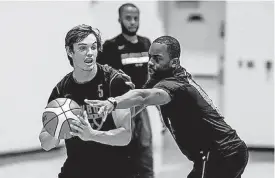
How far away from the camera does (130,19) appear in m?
5.99

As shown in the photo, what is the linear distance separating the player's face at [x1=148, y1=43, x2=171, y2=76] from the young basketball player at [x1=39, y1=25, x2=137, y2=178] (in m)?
0.32

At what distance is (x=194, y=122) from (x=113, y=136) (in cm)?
58

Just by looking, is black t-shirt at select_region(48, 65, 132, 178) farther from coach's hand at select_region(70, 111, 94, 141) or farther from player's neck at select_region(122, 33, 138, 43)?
player's neck at select_region(122, 33, 138, 43)

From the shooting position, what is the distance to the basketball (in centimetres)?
395

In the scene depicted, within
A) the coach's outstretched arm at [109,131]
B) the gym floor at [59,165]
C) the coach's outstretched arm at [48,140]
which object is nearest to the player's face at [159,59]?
the coach's outstretched arm at [109,131]

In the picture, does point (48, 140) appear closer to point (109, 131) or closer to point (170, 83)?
point (109, 131)

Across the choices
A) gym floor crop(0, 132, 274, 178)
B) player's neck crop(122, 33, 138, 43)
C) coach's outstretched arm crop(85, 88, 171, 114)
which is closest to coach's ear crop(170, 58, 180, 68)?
coach's outstretched arm crop(85, 88, 171, 114)

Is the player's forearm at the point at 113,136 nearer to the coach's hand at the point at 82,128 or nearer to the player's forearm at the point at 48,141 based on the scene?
the coach's hand at the point at 82,128

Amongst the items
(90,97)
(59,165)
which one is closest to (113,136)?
(90,97)

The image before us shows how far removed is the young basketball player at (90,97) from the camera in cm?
402

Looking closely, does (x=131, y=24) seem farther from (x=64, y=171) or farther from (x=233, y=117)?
(x=233, y=117)

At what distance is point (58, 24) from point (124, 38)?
9.73 ft

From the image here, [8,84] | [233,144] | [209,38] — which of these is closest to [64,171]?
[233,144]

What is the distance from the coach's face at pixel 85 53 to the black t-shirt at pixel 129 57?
194 centimetres
